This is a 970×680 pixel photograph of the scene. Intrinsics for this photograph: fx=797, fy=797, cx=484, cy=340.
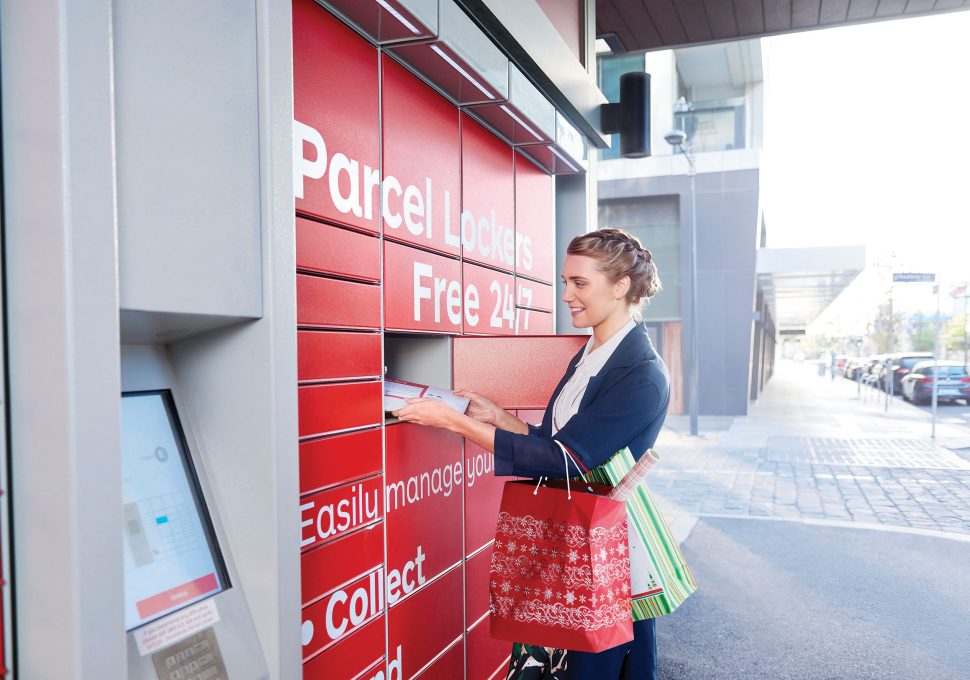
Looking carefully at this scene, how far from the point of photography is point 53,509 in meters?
1.07

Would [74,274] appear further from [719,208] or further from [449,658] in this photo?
[719,208]

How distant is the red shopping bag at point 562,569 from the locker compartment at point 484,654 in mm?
913

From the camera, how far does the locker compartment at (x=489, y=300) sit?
3002 millimetres

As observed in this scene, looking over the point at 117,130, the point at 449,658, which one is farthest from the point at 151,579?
the point at 449,658

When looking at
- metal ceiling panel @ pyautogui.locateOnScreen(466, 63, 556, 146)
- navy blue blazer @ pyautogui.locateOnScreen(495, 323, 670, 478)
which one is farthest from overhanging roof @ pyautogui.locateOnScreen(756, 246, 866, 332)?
navy blue blazer @ pyautogui.locateOnScreen(495, 323, 670, 478)

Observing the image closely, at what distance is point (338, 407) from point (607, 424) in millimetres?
721

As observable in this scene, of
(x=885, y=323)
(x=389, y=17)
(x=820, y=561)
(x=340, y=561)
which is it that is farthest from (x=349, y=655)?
(x=885, y=323)

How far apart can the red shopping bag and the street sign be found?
12422 mm

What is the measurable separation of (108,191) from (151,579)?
0.64 metres

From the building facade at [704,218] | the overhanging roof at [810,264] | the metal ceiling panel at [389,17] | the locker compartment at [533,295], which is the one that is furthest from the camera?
the overhanging roof at [810,264]

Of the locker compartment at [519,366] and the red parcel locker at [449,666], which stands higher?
the locker compartment at [519,366]

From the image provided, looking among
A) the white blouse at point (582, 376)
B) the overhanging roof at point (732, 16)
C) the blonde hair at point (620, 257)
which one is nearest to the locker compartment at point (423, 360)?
the white blouse at point (582, 376)

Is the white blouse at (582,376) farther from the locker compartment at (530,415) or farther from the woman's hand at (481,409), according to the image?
the locker compartment at (530,415)

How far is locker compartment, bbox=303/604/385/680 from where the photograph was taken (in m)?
1.96
